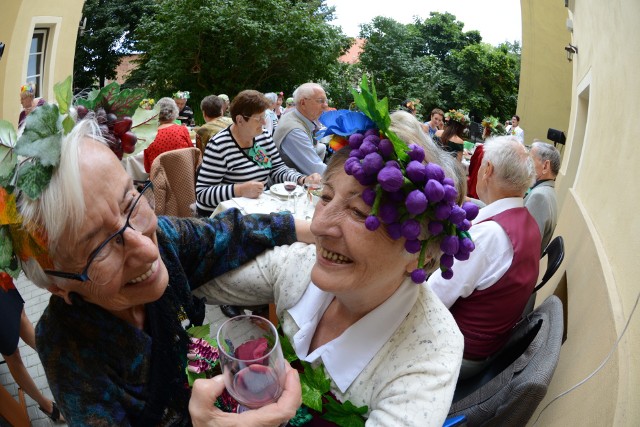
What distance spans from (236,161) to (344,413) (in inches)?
111

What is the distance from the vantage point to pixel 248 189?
3.66m

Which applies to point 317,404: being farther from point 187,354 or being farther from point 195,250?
point 195,250

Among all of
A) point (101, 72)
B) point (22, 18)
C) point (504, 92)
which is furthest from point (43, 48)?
point (504, 92)

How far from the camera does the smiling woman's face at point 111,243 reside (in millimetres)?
1117

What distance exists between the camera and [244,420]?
1.08 m

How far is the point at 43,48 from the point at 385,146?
12.1 meters

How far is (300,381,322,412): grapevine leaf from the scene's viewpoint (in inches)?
55.4

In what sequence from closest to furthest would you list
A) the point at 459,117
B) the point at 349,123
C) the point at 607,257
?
1. the point at 349,123
2. the point at 607,257
3. the point at 459,117

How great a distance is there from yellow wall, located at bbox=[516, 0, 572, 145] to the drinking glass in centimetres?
1489

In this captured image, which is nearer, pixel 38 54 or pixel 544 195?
pixel 544 195

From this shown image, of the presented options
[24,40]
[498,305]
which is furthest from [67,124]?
[24,40]

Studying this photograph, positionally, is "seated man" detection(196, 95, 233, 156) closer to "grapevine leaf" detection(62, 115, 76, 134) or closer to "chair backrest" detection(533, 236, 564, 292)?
"chair backrest" detection(533, 236, 564, 292)

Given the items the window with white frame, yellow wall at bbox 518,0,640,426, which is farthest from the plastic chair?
the window with white frame

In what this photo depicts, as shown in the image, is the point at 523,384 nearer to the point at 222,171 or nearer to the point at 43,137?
the point at 43,137
